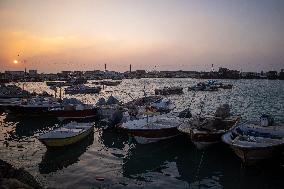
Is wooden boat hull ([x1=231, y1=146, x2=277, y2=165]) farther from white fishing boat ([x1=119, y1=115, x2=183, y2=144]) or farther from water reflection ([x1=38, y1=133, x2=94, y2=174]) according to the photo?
water reflection ([x1=38, y1=133, x2=94, y2=174])

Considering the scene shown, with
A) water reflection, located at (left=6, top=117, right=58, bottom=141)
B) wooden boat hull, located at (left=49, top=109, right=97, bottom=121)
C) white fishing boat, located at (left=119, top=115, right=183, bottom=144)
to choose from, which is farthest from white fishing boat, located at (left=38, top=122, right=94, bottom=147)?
wooden boat hull, located at (left=49, top=109, right=97, bottom=121)

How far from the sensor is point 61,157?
1991 centimetres

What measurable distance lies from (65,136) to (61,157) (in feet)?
5.28

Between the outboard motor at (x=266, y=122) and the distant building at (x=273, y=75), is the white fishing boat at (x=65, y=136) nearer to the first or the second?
the outboard motor at (x=266, y=122)

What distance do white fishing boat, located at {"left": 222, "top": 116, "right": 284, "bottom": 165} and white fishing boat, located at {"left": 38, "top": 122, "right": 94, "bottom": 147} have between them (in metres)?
9.92

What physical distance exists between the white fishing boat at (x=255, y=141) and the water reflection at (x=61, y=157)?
30.1 feet

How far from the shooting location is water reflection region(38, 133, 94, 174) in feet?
58.8

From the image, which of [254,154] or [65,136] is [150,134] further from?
[254,154]

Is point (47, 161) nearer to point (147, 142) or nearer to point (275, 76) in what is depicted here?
point (147, 142)

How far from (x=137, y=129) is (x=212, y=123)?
5.29 meters

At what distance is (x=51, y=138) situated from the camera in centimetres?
2041

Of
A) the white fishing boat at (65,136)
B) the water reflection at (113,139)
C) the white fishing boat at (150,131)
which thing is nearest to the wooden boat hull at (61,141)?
the white fishing boat at (65,136)

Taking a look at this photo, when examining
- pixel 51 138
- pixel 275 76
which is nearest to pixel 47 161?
pixel 51 138

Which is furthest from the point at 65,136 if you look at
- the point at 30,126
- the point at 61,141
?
the point at 30,126
